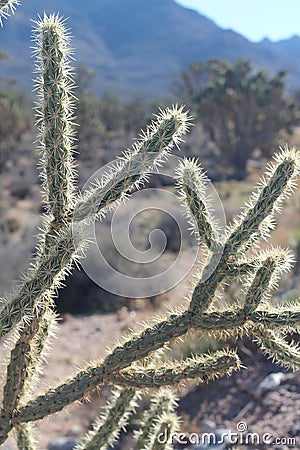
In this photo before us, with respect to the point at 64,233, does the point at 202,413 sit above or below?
above

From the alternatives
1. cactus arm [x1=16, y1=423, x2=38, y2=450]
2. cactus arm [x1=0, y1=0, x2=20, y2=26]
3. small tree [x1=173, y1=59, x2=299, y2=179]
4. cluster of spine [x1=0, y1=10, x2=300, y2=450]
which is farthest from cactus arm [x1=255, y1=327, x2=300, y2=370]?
small tree [x1=173, y1=59, x2=299, y2=179]

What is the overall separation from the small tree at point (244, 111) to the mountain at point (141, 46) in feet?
314

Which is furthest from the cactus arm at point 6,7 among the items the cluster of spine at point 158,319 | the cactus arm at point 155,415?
the cactus arm at point 155,415

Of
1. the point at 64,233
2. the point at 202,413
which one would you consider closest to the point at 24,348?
the point at 64,233

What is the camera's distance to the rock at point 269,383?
18.0 feet

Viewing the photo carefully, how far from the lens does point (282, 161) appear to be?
2.66m

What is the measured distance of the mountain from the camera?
135250mm

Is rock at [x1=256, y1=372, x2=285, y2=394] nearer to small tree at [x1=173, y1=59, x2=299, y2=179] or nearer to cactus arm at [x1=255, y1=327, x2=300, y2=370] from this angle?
cactus arm at [x1=255, y1=327, x2=300, y2=370]

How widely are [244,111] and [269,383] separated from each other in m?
21.0

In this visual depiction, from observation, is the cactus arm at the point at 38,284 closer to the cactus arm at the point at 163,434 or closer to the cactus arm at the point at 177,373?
the cactus arm at the point at 177,373

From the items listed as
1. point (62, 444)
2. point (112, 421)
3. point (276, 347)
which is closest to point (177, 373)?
point (276, 347)

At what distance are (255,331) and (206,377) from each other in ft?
1.06

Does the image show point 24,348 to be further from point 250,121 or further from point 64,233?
point 250,121

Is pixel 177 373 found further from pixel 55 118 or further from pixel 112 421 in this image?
pixel 55 118
